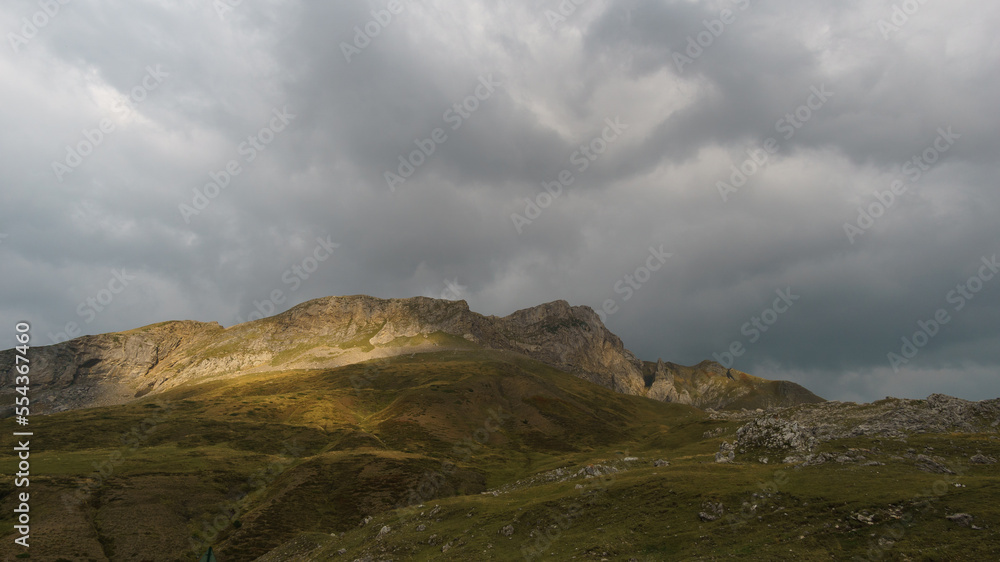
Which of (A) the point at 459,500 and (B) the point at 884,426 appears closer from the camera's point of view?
(A) the point at 459,500

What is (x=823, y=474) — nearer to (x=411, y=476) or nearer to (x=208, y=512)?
(x=411, y=476)

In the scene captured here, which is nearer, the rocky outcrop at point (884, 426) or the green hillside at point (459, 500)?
the green hillside at point (459, 500)

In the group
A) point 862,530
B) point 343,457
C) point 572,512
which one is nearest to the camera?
point 862,530

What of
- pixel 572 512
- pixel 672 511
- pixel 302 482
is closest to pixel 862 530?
pixel 672 511

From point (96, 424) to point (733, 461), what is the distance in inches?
8207

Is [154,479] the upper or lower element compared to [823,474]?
upper

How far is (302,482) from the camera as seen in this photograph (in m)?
97.8

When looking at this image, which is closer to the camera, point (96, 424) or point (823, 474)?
point (823, 474)

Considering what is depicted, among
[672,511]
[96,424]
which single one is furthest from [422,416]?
[672,511]

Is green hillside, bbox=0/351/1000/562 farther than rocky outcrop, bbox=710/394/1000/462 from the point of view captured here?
No

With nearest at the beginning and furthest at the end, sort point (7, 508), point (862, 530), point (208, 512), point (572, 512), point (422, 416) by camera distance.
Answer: point (862, 530), point (572, 512), point (7, 508), point (208, 512), point (422, 416)

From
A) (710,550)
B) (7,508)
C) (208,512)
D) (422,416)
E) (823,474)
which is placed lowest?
(710,550)

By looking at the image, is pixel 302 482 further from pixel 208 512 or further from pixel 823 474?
pixel 823 474

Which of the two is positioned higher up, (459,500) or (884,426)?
(884,426)
